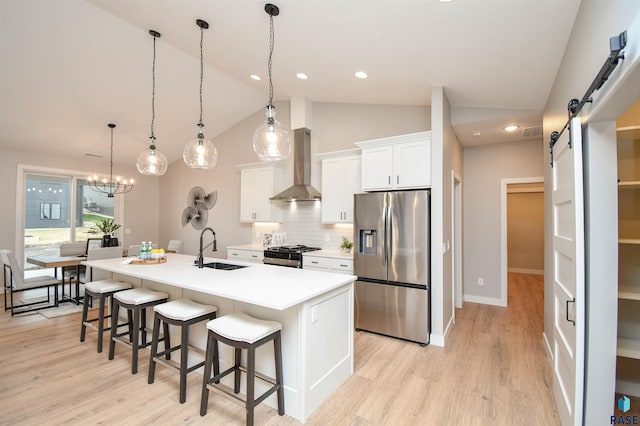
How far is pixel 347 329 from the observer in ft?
8.60

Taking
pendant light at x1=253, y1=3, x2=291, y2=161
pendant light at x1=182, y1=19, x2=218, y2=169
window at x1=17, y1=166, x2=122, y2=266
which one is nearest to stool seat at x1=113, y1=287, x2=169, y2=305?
pendant light at x1=182, y1=19, x2=218, y2=169

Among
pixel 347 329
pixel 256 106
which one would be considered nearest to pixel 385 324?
pixel 347 329

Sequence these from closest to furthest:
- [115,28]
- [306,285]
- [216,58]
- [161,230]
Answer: [306,285]
[115,28]
[216,58]
[161,230]

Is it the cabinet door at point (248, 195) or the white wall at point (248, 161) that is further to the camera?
the cabinet door at point (248, 195)

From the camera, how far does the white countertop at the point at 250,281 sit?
1.94 m

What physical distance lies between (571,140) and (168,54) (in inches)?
179

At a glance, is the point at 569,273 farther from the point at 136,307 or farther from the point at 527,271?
the point at 527,271

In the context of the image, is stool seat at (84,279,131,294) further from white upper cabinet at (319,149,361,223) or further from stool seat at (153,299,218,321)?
white upper cabinet at (319,149,361,223)

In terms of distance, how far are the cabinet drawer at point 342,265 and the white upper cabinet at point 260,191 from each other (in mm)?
1659

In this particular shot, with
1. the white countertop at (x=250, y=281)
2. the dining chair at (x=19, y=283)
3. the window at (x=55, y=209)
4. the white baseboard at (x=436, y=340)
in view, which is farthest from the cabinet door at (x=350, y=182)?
the window at (x=55, y=209)

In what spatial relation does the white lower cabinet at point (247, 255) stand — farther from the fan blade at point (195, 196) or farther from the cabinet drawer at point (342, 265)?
the fan blade at point (195, 196)

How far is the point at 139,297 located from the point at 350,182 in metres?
2.91

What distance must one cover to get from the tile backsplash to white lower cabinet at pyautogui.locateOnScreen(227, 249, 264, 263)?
1.76 feet

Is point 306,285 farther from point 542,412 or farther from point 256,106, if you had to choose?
point 256,106
